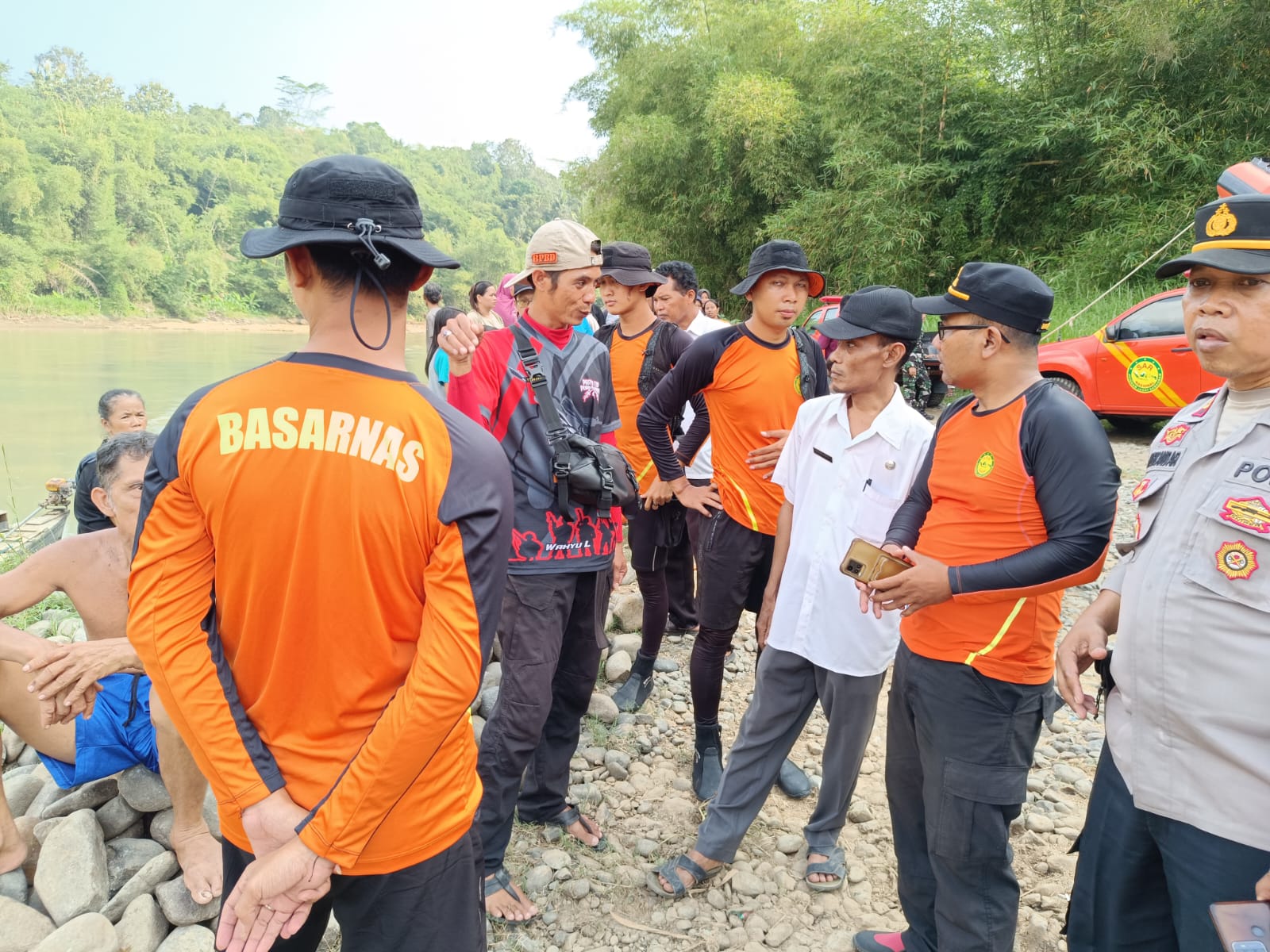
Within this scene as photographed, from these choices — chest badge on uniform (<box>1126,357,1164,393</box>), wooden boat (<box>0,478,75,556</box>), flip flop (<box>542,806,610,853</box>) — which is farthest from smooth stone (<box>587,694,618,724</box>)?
chest badge on uniform (<box>1126,357,1164,393</box>)

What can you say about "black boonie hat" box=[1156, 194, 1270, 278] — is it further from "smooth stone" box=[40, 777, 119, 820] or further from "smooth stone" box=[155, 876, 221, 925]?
"smooth stone" box=[40, 777, 119, 820]

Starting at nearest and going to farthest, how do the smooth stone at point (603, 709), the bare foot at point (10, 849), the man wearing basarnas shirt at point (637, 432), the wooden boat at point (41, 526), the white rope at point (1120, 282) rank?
1. the bare foot at point (10, 849)
2. the smooth stone at point (603, 709)
3. the man wearing basarnas shirt at point (637, 432)
4. the wooden boat at point (41, 526)
5. the white rope at point (1120, 282)

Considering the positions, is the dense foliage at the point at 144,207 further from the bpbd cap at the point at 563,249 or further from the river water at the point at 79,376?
the bpbd cap at the point at 563,249

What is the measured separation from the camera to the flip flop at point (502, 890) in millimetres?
2580

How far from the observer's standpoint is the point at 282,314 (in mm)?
51719

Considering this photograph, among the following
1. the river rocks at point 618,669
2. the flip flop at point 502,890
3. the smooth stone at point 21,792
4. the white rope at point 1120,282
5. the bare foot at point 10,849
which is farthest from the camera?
the white rope at point 1120,282

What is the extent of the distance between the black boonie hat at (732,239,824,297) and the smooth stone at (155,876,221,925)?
8.87ft

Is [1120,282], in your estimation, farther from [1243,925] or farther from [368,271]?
[368,271]

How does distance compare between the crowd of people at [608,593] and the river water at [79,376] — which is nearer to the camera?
the crowd of people at [608,593]

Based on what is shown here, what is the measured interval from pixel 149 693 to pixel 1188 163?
1322 centimetres

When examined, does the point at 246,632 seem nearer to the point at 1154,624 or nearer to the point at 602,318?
the point at 1154,624

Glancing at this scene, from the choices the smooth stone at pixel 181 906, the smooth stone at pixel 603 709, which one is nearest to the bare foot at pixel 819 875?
the smooth stone at pixel 603 709

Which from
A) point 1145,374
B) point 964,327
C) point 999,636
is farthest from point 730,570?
point 1145,374

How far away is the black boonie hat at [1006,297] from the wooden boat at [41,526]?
20.8ft
